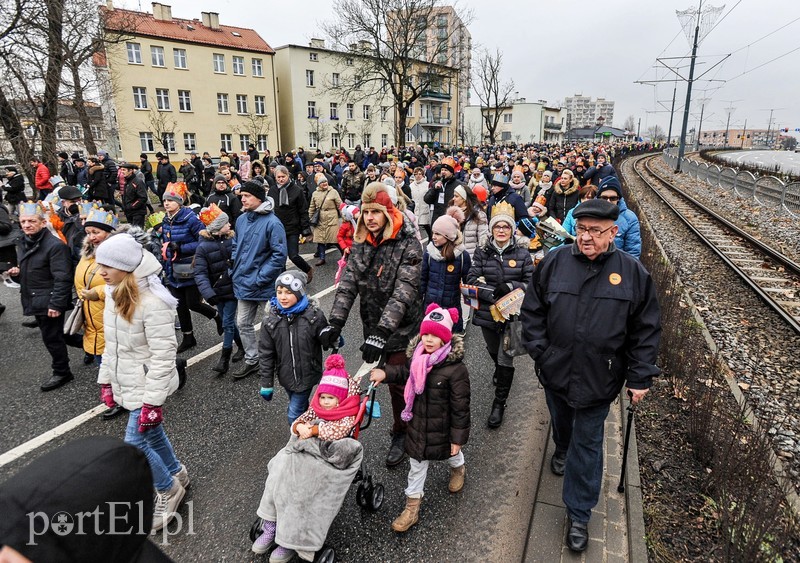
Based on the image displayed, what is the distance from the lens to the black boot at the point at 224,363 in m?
5.36

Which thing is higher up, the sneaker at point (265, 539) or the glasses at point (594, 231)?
the glasses at point (594, 231)

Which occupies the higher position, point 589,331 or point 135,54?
point 135,54

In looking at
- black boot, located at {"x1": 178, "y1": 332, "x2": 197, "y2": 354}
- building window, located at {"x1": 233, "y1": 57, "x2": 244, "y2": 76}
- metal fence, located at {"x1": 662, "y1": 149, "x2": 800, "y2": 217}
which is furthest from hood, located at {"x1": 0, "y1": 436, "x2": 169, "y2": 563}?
building window, located at {"x1": 233, "y1": 57, "x2": 244, "y2": 76}

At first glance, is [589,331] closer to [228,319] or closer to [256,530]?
[256,530]

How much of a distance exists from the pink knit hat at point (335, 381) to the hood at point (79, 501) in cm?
171

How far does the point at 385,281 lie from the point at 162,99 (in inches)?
1764

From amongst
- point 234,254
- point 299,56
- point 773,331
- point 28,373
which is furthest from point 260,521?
point 299,56

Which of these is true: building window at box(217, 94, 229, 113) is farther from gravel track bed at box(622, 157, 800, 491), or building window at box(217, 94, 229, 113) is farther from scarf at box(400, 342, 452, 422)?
scarf at box(400, 342, 452, 422)

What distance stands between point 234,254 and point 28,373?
2889 mm

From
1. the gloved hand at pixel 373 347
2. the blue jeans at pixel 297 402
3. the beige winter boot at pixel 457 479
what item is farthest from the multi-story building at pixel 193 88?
the beige winter boot at pixel 457 479

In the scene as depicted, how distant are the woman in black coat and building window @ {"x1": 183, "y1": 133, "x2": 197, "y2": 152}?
145ft

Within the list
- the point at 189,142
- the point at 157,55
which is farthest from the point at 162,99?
the point at 189,142

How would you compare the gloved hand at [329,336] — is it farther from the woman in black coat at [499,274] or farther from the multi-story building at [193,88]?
the multi-story building at [193,88]

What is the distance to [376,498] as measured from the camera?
3.33 metres
